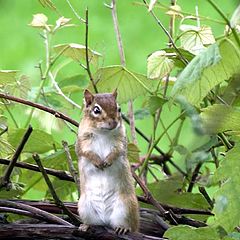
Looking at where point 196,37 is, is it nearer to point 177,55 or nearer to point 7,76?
point 177,55

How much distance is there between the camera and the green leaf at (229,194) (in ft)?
3.66

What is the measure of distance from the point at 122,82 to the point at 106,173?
0.19 metres

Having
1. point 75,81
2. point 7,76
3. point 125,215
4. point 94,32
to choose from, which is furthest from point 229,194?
point 94,32

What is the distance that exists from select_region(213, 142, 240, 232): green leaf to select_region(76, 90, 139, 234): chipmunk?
0.26m

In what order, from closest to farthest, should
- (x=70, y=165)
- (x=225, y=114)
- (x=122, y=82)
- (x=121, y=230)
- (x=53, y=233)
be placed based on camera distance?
1. (x=225, y=114)
2. (x=53, y=233)
3. (x=121, y=230)
4. (x=70, y=165)
5. (x=122, y=82)

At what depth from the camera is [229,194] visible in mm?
1129

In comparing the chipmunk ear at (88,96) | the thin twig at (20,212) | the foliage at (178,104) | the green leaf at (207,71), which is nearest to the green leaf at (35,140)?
the foliage at (178,104)

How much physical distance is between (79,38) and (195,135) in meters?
3.67

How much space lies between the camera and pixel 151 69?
148cm

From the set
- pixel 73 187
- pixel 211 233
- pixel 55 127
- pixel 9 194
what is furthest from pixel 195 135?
pixel 55 127

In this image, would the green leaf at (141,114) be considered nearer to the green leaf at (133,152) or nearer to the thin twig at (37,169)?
the green leaf at (133,152)

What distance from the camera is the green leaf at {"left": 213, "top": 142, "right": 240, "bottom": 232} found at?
1115 mm

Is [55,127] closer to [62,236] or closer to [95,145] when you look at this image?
[95,145]

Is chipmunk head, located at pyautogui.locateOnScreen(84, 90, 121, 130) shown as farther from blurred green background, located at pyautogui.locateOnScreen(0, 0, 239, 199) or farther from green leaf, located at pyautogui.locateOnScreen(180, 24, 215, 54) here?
blurred green background, located at pyautogui.locateOnScreen(0, 0, 239, 199)
